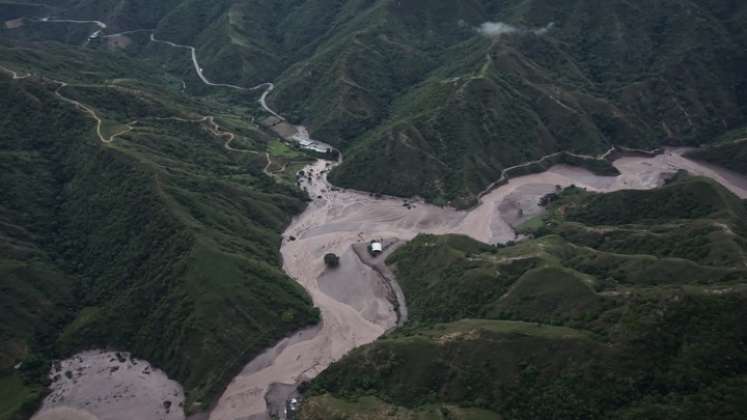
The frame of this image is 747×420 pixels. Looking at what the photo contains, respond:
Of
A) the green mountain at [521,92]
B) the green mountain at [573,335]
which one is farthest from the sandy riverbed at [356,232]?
the green mountain at [573,335]

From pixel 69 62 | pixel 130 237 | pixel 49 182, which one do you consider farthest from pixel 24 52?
pixel 130 237

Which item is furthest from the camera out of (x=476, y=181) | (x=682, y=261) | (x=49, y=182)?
(x=476, y=181)

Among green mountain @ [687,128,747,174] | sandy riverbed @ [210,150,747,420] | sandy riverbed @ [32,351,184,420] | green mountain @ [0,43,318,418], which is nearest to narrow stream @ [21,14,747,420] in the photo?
sandy riverbed @ [210,150,747,420]

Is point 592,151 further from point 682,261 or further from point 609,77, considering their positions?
point 682,261

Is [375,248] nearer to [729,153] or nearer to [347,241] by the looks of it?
[347,241]

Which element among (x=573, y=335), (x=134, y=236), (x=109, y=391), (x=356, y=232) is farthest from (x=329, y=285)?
(x=573, y=335)

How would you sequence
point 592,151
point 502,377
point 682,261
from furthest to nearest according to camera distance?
1. point 592,151
2. point 682,261
3. point 502,377
